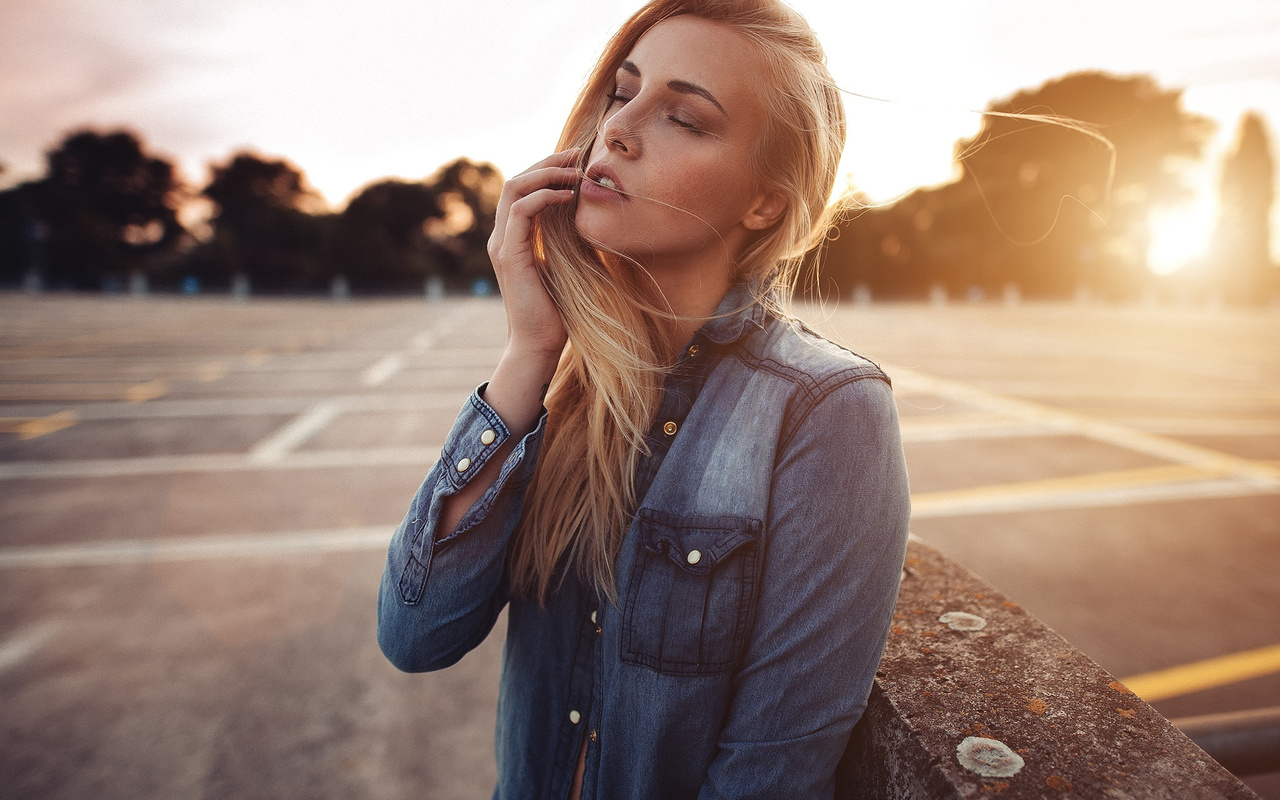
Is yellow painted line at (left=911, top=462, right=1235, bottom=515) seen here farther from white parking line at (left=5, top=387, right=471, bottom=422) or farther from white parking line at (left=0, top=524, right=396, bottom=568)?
white parking line at (left=5, top=387, right=471, bottom=422)

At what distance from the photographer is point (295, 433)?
6.92 m

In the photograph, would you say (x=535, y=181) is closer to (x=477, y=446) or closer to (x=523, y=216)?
(x=523, y=216)

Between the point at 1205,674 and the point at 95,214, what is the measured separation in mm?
66285

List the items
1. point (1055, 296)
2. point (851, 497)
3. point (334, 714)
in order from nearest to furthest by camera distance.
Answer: point (851, 497), point (334, 714), point (1055, 296)

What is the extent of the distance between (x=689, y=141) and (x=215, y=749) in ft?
9.74

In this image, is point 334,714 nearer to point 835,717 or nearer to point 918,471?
point 835,717

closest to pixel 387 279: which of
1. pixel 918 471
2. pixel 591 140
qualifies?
pixel 918 471

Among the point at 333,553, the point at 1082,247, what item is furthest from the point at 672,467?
the point at 1082,247

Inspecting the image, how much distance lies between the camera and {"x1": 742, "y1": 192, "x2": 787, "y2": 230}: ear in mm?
1426

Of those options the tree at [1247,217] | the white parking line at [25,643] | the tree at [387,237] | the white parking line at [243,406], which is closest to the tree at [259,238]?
the tree at [387,237]

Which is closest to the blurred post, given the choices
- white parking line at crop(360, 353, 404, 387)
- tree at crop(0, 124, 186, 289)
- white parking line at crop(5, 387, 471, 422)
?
tree at crop(0, 124, 186, 289)

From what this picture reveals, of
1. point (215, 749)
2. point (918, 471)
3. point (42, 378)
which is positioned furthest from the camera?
point (42, 378)

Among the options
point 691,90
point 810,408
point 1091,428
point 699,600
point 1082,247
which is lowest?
point 1091,428

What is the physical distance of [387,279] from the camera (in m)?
41.2
